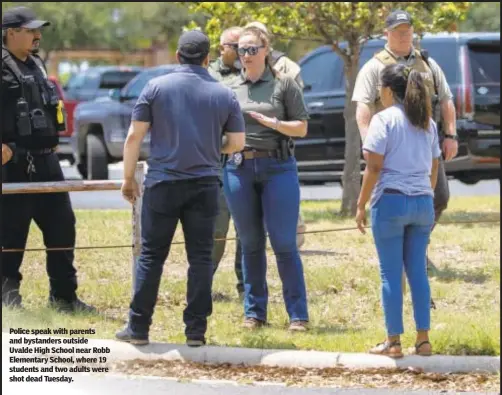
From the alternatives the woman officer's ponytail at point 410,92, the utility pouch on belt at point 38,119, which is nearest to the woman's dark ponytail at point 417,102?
the woman officer's ponytail at point 410,92

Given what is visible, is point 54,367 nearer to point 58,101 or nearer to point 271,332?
point 271,332

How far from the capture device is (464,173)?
17.6 metres

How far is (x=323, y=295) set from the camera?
33.2 feet

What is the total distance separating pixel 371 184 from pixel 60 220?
2.50m

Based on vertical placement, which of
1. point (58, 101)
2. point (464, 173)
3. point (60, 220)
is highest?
point (58, 101)

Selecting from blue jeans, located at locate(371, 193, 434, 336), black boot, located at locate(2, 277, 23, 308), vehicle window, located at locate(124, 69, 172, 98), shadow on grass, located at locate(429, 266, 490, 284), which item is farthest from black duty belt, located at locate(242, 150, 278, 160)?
vehicle window, located at locate(124, 69, 172, 98)

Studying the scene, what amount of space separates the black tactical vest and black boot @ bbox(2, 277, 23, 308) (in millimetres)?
1017

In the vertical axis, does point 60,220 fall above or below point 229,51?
below

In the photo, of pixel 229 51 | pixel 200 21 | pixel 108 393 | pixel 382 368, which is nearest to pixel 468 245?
pixel 229 51

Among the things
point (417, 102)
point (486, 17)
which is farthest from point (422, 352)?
point (486, 17)

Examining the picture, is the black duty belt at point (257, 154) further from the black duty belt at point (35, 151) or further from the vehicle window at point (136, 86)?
the vehicle window at point (136, 86)

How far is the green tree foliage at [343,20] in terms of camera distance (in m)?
14.1

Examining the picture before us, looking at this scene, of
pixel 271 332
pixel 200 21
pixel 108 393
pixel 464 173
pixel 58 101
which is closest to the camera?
pixel 108 393

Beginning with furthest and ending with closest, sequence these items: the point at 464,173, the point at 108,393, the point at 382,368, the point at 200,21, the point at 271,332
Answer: the point at 200,21, the point at 464,173, the point at 271,332, the point at 382,368, the point at 108,393
